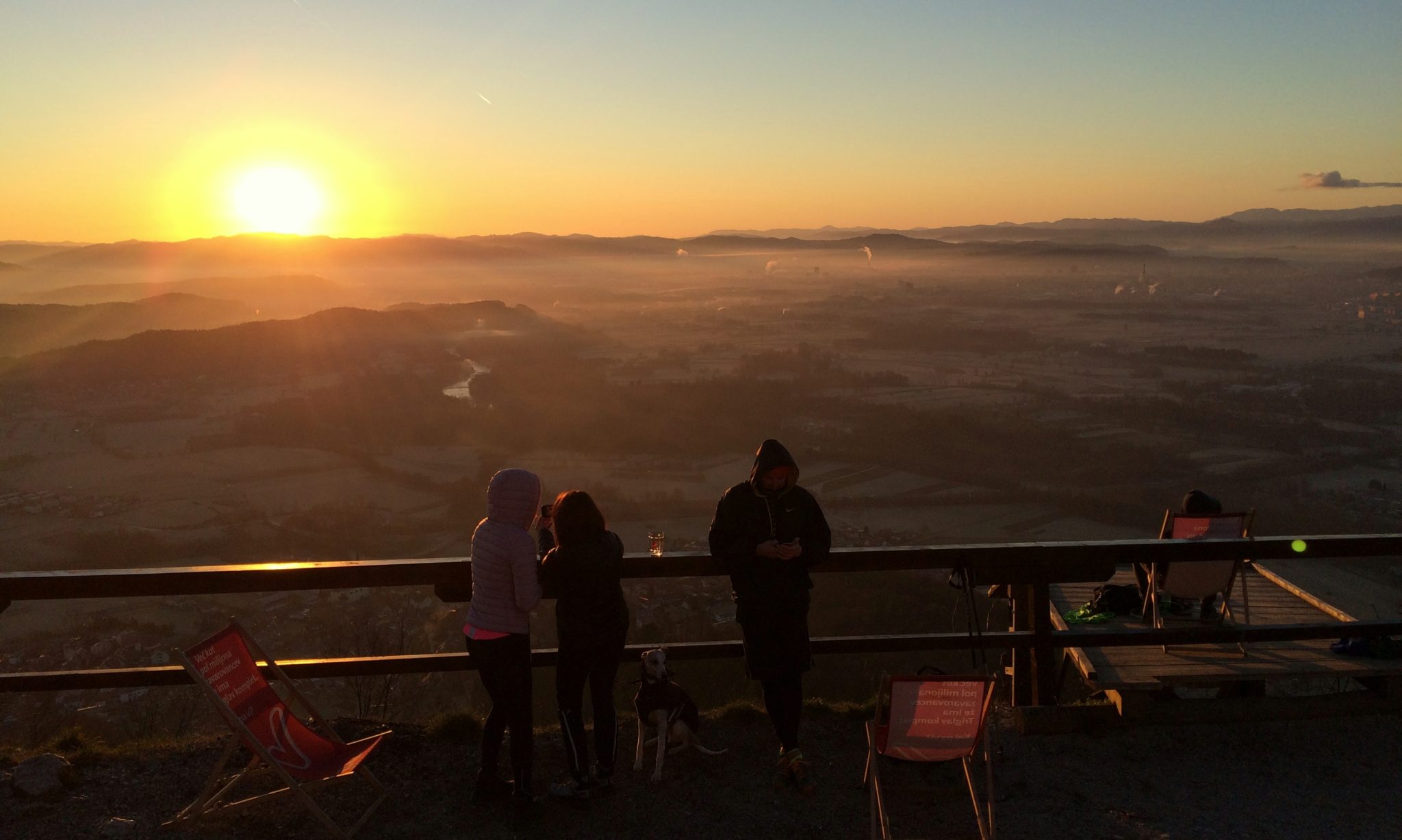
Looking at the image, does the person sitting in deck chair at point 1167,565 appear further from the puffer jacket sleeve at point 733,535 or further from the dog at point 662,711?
the dog at point 662,711

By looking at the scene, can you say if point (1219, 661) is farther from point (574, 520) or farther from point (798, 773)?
point (574, 520)

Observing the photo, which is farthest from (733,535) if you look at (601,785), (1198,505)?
(1198,505)

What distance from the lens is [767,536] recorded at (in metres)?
4.41

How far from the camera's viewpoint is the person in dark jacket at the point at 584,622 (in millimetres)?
4207

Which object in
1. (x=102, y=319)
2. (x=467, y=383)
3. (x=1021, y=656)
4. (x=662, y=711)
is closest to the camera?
(x=662, y=711)

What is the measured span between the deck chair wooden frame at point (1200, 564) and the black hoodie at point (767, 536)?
2.13m

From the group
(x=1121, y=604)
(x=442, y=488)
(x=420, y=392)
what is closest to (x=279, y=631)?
(x=1121, y=604)

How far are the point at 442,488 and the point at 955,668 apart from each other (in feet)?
109

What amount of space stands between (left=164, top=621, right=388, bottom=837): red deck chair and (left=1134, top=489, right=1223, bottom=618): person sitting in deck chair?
4259 mm

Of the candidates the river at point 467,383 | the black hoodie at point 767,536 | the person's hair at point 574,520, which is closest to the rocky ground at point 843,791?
the black hoodie at point 767,536

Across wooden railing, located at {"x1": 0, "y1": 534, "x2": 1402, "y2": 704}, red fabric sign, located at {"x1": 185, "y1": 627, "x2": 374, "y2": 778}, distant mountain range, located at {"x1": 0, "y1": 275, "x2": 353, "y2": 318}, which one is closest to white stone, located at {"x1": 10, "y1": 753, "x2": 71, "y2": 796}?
wooden railing, located at {"x1": 0, "y1": 534, "x2": 1402, "y2": 704}

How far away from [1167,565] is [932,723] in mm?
2539

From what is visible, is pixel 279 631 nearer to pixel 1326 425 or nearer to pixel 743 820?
pixel 743 820

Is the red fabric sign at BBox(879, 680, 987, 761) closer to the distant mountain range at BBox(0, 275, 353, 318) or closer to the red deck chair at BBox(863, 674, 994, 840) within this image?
the red deck chair at BBox(863, 674, 994, 840)
